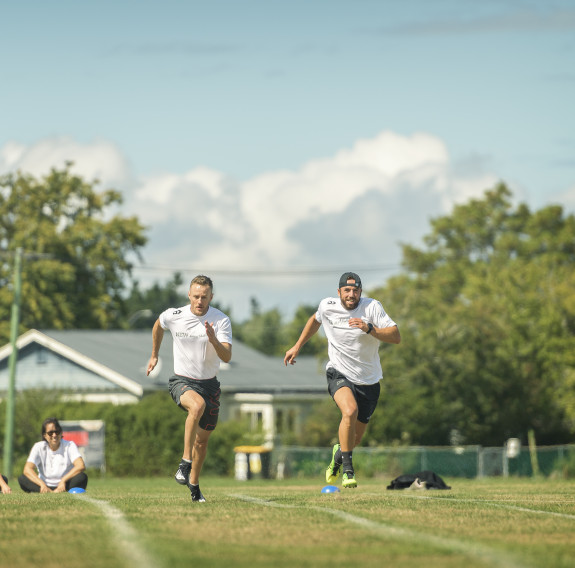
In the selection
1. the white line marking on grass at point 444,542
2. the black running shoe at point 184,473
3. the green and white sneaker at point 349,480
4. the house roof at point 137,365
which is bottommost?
the white line marking on grass at point 444,542

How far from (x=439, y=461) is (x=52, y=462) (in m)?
19.8

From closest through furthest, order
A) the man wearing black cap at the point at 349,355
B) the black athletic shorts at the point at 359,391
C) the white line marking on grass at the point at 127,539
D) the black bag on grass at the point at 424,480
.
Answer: the white line marking on grass at the point at 127,539, the man wearing black cap at the point at 349,355, the black athletic shorts at the point at 359,391, the black bag on grass at the point at 424,480

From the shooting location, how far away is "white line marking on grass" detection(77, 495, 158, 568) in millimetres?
6918

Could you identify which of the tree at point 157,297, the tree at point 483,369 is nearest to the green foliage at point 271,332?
the tree at point 157,297

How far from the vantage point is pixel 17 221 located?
216 ft

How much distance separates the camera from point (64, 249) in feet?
215

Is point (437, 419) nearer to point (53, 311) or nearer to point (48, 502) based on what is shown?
point (53, 311)

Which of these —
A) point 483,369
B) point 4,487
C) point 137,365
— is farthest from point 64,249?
point 4,487

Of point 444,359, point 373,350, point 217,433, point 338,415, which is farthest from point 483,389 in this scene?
point 373,350

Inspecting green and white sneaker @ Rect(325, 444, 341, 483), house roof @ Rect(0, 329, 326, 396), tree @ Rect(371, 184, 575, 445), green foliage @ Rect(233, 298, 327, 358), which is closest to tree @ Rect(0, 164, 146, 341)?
house roof @ Rect(0, 329, 326, 396)

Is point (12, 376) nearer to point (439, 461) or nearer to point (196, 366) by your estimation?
point (439, 461)

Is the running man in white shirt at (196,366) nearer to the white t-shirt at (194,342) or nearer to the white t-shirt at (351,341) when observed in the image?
the white t-shirt at (194,342)

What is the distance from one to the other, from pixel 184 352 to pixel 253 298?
159997 mm

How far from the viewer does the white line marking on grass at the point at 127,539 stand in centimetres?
692
